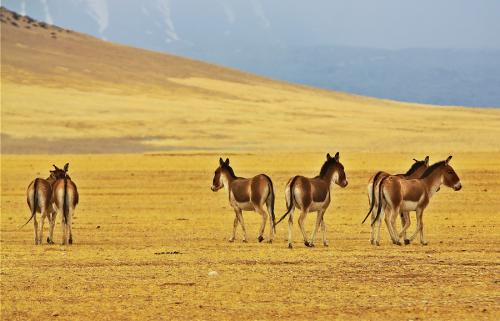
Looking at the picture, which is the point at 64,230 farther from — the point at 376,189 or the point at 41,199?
the point at 376,189

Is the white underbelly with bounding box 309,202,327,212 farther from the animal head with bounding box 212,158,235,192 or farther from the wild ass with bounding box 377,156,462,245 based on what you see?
the animal head with bounding box 212,158,235,192

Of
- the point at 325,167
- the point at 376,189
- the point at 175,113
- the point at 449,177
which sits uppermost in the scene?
the point at 175,113

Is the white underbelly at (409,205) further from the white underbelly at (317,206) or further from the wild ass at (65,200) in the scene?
the wild ass at (65,200)

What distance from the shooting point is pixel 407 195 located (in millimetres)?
19672

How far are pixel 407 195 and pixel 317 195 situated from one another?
161cm

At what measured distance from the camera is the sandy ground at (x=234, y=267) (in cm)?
1251

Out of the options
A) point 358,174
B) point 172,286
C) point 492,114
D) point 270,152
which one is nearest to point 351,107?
point 492,114

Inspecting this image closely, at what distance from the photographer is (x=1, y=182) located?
38.5 m

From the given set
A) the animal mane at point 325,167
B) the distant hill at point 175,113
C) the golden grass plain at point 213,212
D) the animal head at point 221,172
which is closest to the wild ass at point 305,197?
the animal mane at point 325,167

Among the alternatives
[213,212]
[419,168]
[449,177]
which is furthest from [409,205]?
[213,212]

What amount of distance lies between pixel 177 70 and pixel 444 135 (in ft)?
182

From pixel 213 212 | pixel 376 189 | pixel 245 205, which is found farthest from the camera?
pixel 213 212

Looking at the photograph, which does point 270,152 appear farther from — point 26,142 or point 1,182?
point 1,182

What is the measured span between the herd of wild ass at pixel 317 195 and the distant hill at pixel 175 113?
3310cm
